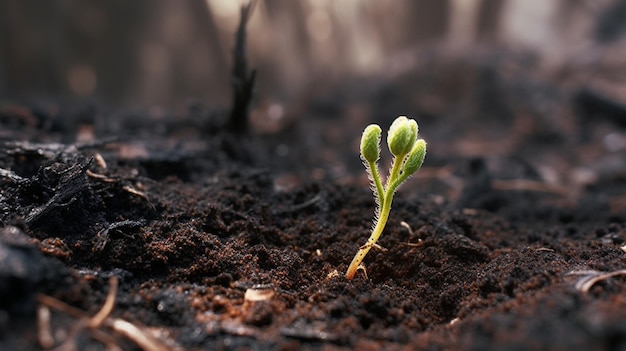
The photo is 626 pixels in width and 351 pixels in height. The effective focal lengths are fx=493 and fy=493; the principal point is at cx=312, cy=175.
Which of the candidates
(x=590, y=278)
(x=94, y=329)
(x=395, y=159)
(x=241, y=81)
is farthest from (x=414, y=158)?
(x=241, y=81)

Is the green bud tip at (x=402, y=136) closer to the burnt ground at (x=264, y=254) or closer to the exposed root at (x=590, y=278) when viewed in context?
the burnt ground at (x=264, y=254)

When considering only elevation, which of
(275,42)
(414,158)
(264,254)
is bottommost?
(264,254)

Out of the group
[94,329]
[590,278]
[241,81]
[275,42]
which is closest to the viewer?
[94,329]

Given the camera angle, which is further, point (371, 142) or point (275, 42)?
point (275, 42)

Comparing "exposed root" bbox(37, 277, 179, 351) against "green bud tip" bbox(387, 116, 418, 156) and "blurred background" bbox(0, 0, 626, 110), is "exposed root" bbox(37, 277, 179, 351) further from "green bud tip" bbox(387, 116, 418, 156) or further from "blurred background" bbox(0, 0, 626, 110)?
"blurred background" bbox(0, 0, 626, 110)

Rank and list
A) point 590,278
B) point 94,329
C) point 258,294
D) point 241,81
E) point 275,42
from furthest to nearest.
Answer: point 275,42
point 241,81
point 258,294
point 590,278
point 94,329

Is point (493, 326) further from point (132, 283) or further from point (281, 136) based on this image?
point (281, 136)

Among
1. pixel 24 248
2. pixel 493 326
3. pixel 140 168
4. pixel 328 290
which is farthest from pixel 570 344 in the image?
pixel 140 168

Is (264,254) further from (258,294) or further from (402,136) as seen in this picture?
(402,136)
